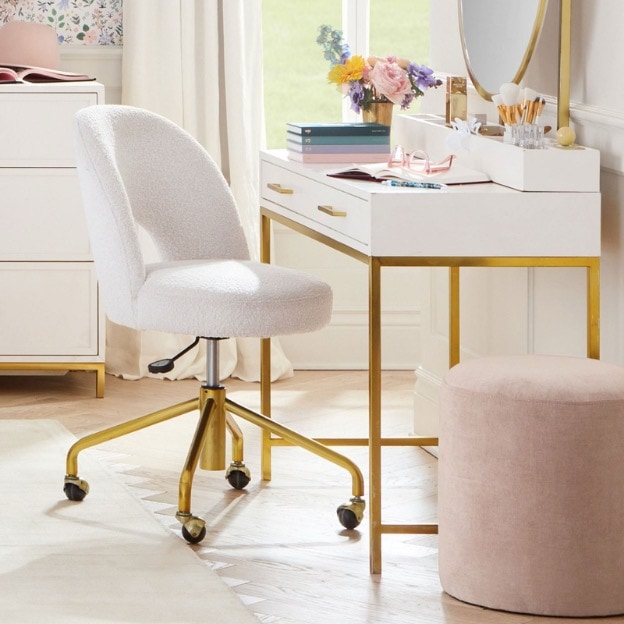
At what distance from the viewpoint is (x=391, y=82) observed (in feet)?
10.7

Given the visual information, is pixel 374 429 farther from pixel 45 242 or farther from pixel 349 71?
pixel 45 242

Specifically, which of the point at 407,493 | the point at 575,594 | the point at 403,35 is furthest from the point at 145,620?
the point at 403,35

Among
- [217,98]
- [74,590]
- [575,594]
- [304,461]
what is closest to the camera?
[575,594]

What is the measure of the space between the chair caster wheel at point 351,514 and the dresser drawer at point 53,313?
1.63 meters

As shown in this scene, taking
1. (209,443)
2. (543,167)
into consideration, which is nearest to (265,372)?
(209,443)

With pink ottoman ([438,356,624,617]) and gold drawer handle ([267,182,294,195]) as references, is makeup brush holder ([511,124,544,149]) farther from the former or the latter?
gold drawer handle ([267,182,294,195])

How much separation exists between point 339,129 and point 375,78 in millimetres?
214

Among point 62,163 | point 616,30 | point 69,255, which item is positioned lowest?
point 69,255

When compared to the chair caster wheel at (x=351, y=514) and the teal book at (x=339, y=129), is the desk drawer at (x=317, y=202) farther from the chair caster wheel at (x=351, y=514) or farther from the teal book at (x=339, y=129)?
the chair caster wheel at (x=351, y=514)

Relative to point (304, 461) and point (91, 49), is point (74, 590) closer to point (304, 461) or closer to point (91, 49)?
point (304, 461)

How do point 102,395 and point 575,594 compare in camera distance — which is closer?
point 575,594

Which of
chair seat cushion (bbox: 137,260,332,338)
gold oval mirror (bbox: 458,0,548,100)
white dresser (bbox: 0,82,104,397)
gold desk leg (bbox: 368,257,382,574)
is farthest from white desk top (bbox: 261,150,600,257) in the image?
white dresser (bbox: 0,82,104,397)

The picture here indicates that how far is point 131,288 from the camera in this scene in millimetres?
2994

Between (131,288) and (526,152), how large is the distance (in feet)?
3.22
